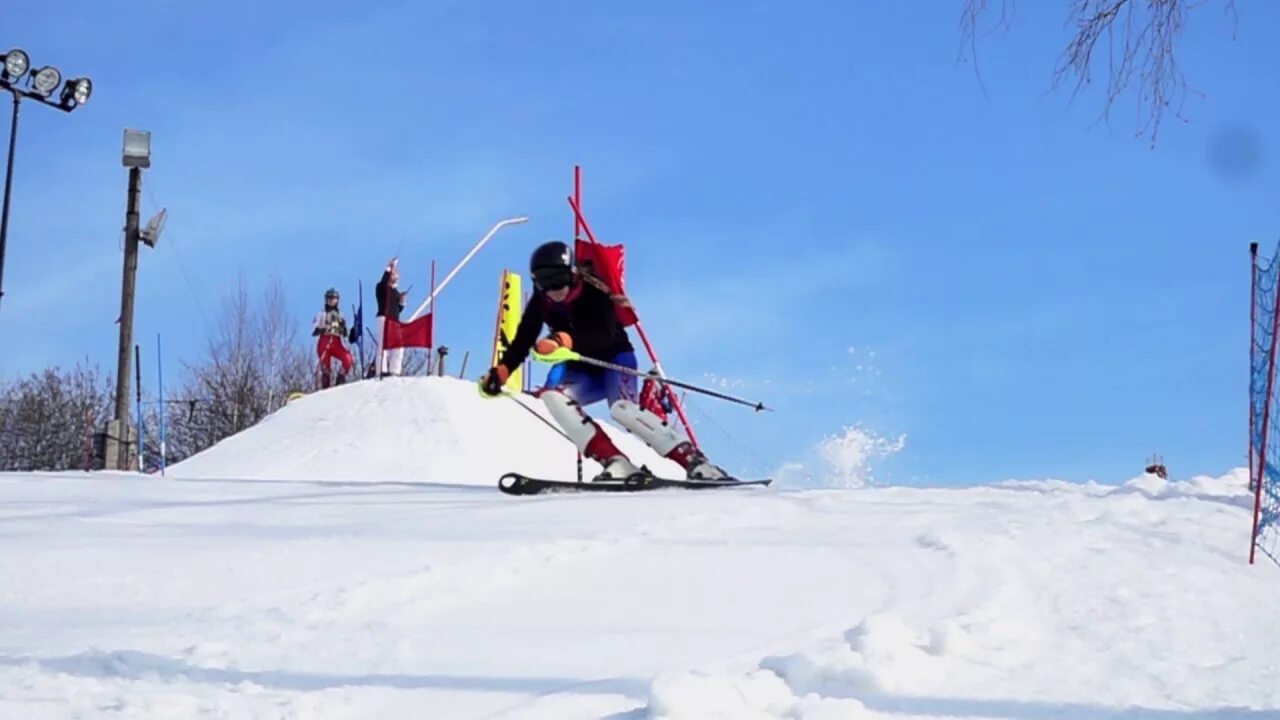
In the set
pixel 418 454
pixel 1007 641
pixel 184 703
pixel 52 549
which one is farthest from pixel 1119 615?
pixel 418 454

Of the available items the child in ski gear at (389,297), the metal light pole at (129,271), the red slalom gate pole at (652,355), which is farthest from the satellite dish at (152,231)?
the red slalom gate pole at (652,355)

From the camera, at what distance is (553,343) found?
7961mm

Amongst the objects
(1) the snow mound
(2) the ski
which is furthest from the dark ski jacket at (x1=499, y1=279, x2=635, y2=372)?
(1) the snow mound

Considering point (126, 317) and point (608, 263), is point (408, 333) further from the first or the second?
point (608, 263)

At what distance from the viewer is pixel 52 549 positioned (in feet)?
15.9

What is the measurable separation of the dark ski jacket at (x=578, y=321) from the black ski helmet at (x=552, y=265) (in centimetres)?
16

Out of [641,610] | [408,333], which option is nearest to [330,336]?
[408,333]

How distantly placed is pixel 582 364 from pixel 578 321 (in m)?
0.30

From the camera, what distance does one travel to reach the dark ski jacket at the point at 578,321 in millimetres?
8281

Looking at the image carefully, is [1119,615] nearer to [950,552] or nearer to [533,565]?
[950,552]

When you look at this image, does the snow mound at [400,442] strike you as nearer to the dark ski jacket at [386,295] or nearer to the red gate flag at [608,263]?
the dark ski jacket at [386,295]

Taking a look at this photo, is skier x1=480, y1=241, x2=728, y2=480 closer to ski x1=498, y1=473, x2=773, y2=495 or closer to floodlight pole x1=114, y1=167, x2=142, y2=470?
ski x1=498, y1=473, x2=773, y2=495

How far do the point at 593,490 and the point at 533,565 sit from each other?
145 inches

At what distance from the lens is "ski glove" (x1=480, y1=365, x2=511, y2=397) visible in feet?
26.6
